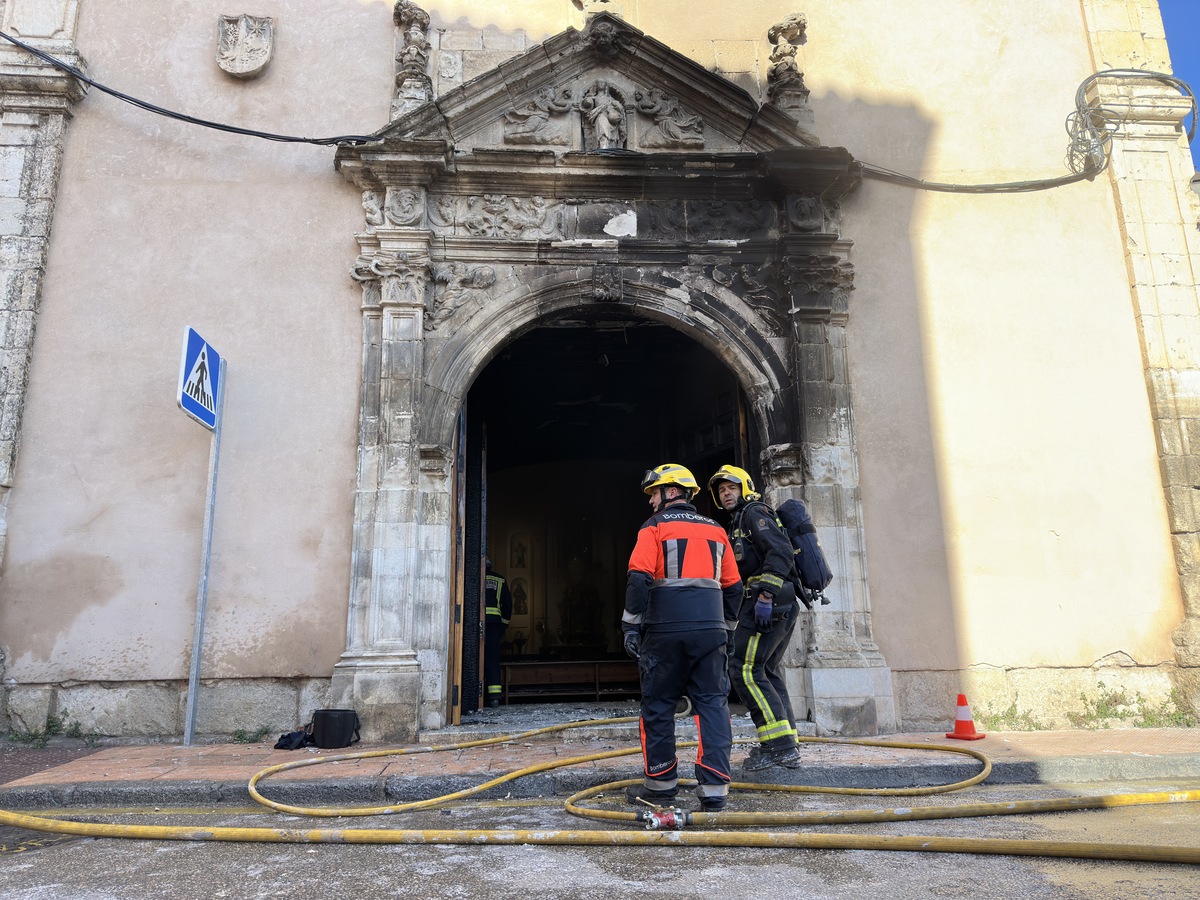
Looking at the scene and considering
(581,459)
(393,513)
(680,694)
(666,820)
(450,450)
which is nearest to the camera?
(666,820)

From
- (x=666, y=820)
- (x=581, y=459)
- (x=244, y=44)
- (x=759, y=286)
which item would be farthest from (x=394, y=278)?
(x=581, y=459)

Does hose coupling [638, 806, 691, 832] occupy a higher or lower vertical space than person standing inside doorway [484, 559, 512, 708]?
lower

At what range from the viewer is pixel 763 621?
16.5 ft

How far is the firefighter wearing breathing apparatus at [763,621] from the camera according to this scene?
195 inches

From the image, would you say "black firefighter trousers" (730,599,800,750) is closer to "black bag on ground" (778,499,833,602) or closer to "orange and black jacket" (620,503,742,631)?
"black bag on ground" (778,499,833,602)

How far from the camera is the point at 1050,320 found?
25.9 feet

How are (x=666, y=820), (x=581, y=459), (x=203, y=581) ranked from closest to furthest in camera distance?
(x=666, y=820), (x=203, y=581), (x=581, y=459)

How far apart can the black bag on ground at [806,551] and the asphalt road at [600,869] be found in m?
1.70

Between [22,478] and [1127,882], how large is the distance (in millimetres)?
7591

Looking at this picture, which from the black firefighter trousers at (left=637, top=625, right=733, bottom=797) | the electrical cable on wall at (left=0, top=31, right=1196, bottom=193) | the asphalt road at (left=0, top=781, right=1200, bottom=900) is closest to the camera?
the asphalt road at (left=0, top=781, right=1200, bottom=900)

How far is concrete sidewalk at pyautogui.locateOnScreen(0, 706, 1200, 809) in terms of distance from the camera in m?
4.61

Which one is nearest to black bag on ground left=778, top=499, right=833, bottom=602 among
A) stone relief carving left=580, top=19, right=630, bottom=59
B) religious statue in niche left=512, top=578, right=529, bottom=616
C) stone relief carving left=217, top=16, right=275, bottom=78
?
stone relief carving left=580, top=19, right=630, bottom=59

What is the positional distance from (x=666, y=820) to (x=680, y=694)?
0.79 m

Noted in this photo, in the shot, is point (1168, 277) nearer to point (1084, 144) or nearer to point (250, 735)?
point (1084, 144)
